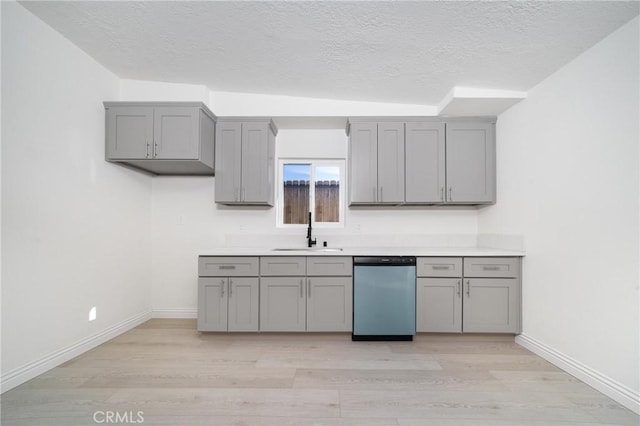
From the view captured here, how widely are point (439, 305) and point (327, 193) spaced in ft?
5.78

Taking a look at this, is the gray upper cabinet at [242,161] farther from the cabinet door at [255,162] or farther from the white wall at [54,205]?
the white wall at [54,205]

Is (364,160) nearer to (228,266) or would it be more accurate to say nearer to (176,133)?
(228,266)

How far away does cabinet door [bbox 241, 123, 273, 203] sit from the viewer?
3.05m

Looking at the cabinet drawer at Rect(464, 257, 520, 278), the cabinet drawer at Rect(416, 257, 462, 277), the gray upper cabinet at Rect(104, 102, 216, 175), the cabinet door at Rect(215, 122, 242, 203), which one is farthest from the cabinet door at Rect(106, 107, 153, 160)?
the cabinet drawer at Rect(464, 257, 520, 278)

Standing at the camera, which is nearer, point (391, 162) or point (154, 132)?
point (154, 132)

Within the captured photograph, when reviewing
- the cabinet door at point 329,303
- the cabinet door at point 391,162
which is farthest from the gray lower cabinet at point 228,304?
the cabinet door at point 391,162

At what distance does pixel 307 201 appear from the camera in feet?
11.5

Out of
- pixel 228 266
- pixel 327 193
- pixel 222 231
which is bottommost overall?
pixel 228 266

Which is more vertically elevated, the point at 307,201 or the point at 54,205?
the point at 307,201

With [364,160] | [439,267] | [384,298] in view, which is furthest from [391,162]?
[384,298]

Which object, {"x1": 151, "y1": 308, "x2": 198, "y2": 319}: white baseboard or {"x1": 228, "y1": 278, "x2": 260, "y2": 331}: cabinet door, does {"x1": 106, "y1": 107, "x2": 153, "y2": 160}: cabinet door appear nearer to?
{"x1": 228, "y1": 278, "x2": 260, "y2": 331}: cabinet door

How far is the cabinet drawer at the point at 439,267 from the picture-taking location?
2727 millimetres

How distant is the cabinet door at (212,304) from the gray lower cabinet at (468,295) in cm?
190

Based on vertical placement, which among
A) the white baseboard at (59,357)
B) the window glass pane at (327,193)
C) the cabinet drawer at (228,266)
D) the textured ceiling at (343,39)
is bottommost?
the white baseboard at (59,357)
